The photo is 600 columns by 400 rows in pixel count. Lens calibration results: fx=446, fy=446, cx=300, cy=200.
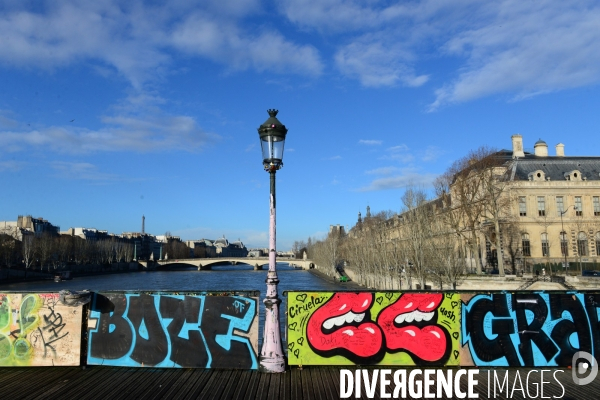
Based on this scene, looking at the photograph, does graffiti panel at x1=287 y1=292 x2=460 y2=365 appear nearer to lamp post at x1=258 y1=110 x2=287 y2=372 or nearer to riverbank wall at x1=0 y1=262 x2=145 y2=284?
lamp post at x1=258 y1=110 x2=287 y2=372

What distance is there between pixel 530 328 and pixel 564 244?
57.4 metres

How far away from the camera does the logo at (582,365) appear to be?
28.5 feet

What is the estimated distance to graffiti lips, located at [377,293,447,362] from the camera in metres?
9.23

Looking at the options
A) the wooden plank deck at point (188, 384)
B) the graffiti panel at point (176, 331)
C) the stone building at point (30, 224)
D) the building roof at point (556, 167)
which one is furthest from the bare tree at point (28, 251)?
the wooden plank deck at point (188, 384)

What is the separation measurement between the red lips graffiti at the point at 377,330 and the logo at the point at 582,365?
8.17 ft

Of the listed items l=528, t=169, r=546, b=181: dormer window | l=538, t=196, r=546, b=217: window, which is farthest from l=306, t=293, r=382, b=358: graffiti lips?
l=538, t=196, r=546, b=217: window

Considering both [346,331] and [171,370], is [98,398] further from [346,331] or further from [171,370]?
[346,331]

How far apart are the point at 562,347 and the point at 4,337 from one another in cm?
1173

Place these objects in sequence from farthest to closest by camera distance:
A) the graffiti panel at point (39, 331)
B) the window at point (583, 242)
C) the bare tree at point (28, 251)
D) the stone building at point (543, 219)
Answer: the bare tree at point (28, 251) → the window at point (583, 242) → the stone building at point (543, 219) → the graffiti panel at point (39, 331)

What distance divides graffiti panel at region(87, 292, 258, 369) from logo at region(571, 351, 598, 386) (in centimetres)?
640

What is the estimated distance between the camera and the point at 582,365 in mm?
9039

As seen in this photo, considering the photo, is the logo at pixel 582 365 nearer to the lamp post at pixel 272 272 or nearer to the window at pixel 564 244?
the lamp post at pixel 272 272

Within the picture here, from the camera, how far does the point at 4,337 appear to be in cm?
950

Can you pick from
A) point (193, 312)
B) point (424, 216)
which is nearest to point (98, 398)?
point (193, 312)
